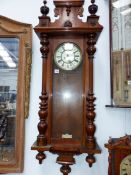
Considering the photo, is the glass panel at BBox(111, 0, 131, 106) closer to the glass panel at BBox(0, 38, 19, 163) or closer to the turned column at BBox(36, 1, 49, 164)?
the turned column at BBox(36, 1, 49, 164)

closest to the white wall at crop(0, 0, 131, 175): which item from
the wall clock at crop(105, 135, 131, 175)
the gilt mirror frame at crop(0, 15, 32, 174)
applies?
the gilt mirror frame at crop(0, 15, 32, 174)

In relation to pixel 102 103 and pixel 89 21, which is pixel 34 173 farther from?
pixel 89 21

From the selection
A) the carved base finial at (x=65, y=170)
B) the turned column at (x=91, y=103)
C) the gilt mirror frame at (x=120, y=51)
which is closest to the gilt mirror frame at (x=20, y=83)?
the carved base finial at (x=65, y=170)

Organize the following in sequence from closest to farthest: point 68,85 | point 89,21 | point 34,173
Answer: point 89,21 < point 68,85 < point 34,173

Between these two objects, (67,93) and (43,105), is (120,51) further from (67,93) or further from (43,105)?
(43,105)

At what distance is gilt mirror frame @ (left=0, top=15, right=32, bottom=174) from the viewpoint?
1484mm

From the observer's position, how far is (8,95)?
60.5 inches

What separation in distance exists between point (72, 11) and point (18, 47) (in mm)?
462

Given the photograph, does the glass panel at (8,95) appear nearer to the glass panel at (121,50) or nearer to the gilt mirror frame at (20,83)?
the gilt mirror frame at (20,83)

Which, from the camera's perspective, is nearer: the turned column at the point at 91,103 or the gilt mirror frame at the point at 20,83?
the turned column at the point at 91,103

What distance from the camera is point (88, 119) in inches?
51.1

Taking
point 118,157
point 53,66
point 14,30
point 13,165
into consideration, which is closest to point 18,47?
point 14,30

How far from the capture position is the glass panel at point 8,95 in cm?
151

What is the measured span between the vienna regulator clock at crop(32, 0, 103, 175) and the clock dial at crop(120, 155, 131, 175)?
184 millimetres
